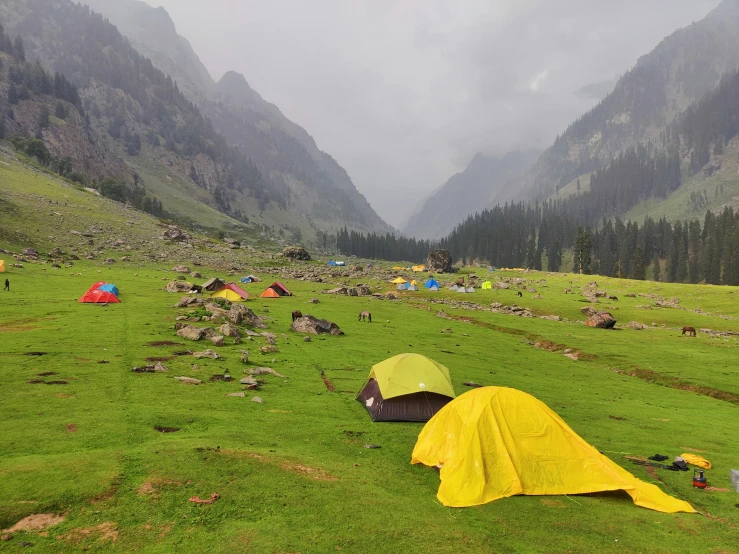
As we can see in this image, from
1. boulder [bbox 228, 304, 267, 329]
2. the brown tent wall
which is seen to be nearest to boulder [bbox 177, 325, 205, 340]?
boulder [bbox 228, 304, 267, 329]

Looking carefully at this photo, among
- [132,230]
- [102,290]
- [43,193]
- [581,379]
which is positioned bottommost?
[581,379]

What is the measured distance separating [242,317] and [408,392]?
20031mm

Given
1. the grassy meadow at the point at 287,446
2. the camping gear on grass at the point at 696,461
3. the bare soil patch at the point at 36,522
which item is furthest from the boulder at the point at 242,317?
the camping gear on grass at the point at 696,461

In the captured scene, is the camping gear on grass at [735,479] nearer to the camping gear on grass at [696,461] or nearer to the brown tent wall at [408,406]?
the camping gear on grass at [696,461]

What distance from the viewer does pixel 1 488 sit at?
32.1 feet

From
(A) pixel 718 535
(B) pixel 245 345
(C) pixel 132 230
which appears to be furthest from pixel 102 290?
(C) pixel 132 230

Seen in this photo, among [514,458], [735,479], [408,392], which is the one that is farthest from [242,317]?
[735,479]

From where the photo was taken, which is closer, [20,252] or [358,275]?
[20,252]

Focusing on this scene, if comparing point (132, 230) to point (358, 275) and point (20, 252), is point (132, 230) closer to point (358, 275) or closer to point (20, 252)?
point (20, 252)

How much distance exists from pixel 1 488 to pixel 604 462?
665 inches

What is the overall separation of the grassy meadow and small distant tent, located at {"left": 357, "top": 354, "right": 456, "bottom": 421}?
971mm

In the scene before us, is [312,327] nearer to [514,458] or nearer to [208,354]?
[208,354]

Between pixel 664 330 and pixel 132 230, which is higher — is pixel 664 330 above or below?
below

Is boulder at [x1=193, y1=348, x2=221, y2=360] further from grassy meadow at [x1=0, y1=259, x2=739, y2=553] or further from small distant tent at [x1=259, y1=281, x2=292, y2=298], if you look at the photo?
small distant tent at [x1=259, y1=281, x2=292, y2=298]
